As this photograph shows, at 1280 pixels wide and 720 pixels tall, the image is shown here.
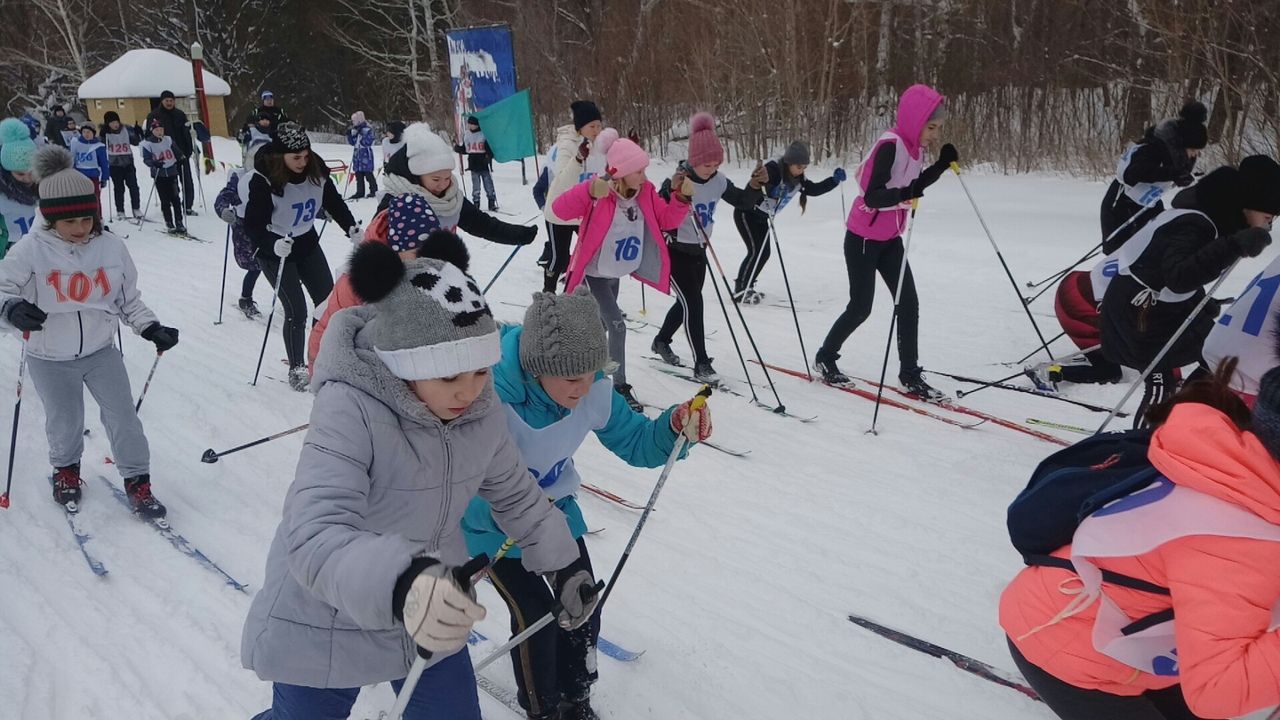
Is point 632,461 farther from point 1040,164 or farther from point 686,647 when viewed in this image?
point 1040,164

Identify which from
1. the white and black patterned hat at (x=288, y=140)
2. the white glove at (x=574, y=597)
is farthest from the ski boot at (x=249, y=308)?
the white glove at (x=574, y=597)

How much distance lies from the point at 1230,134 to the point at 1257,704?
412 inches

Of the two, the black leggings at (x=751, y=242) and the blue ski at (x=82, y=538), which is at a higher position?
the black leggings at (x=751, y=242)

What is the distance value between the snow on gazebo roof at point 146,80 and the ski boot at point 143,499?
22.9 metres

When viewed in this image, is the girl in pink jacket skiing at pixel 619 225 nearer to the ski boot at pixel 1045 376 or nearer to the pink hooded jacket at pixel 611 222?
the pink hooded jacket at pixel 611 222

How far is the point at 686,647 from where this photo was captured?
120 inches

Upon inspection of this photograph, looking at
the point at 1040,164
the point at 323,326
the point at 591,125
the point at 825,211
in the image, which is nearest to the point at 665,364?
the point at 591,125

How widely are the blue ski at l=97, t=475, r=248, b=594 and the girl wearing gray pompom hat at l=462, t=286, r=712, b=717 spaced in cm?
159

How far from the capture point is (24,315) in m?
3.45

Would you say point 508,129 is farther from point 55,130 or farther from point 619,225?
point 619,225

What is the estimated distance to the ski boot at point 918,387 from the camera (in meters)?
5.54

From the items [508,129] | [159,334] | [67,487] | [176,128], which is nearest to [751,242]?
[159,334]

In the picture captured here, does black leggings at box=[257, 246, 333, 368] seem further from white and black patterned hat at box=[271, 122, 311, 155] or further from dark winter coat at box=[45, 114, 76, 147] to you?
dark winter coat at box=[45, 114, 76, 147]

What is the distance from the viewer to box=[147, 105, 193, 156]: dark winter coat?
1202 cm
